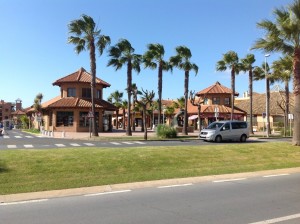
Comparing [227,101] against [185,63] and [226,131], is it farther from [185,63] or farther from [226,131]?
[226,131]

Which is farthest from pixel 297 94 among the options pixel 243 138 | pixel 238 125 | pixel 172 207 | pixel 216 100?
pixel 216 100

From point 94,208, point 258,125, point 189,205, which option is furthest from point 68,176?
point 258,125

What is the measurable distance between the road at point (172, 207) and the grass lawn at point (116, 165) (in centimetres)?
175

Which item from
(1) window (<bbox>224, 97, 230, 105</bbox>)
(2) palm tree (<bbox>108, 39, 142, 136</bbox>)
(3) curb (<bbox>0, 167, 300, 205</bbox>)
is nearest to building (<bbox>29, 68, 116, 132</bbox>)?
(2) palm tree (<bbox>108, 39, 142, 136</bbox>)

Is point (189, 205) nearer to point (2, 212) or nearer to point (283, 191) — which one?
point (283, 191)

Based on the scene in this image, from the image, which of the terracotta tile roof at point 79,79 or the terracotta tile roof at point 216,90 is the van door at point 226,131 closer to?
the terracotta tile roof at point 79,79

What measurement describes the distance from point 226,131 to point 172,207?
2526cm

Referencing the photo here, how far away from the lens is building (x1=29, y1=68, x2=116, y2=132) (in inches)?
1967

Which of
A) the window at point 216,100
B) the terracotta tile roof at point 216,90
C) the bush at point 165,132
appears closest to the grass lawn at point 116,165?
the bush at point 165,132

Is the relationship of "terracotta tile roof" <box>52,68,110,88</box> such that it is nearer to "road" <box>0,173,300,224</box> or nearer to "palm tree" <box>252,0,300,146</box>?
"palm tree" <box>252,0,300,146</box>

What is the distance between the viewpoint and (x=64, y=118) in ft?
166

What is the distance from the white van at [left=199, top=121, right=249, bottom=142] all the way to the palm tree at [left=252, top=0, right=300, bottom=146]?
1107cm

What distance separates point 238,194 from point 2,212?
560cm

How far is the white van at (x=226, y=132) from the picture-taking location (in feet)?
107
